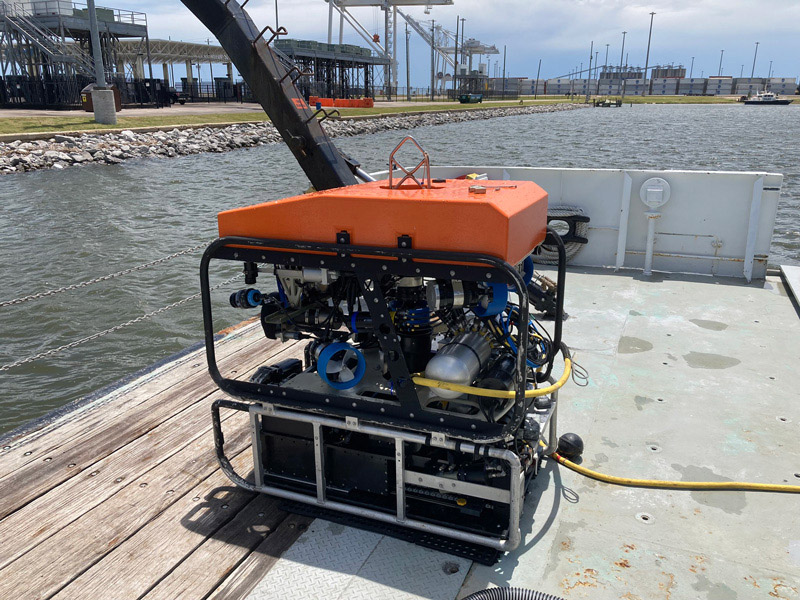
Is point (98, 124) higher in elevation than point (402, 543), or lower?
higher

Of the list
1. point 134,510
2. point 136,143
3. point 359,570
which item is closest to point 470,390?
point 359,570

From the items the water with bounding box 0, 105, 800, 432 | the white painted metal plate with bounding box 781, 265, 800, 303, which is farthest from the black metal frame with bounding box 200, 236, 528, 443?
the white painted metal plate with bounding box 781, 265, 800, 303

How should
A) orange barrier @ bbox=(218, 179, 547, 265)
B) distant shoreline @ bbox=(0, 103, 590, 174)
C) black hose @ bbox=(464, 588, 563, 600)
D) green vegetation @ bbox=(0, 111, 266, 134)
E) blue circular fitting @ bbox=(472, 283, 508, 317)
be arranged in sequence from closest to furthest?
black hose @ bbox=(464, 588, 563, 600)
orange barrier @ bbox=(218, 179, 547, 265)
blue circular fitting @ bbox=(472, 283, 508, 317)
distant shoreline @ bbox=(0, 103, 590, 174)
green vegetation @ bbox=(0, 111, 266, 134)

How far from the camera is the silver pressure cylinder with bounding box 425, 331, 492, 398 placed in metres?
2.78

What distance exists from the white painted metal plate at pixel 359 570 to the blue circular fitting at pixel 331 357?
69 centimetres

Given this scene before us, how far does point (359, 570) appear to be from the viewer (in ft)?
8.99

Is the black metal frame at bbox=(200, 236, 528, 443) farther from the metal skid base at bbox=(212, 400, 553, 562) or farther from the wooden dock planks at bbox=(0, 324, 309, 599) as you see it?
the wooden dock planks at bbox=(0, 324, 309, 599)

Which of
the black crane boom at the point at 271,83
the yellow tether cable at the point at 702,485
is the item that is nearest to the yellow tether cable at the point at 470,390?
the yellow tether cable at the point at 702,485

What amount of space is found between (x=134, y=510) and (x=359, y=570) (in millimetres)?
1239

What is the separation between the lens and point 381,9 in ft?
249

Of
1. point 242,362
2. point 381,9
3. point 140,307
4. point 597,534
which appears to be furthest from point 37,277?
point 381,9

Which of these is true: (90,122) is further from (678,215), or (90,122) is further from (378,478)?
(378,478)

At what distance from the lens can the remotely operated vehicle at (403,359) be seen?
2605 mm

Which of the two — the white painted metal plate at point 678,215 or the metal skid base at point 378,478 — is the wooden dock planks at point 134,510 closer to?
the metal skid base at point 378,478
